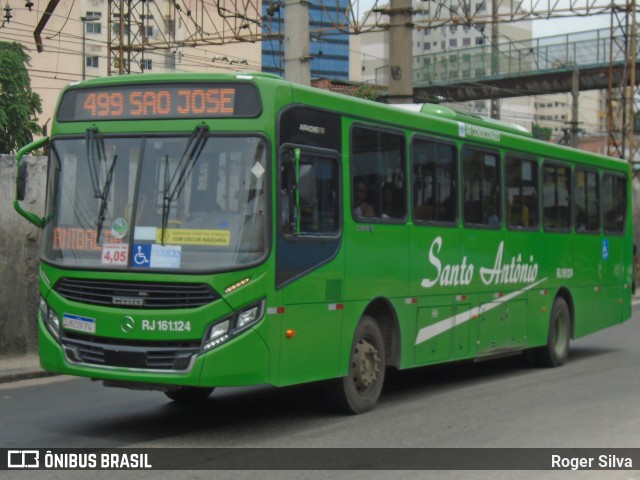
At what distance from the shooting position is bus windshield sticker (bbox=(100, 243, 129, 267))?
370 inches

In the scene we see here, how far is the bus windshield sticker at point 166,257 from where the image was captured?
923cm

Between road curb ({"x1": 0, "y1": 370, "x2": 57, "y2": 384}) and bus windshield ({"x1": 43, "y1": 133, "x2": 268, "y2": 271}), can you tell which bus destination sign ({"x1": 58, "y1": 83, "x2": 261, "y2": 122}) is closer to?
bus windshield ({"x1": 43, "y1": 133, "x2": 268, "y2": 271})

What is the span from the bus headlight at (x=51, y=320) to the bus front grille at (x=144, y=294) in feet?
1.20

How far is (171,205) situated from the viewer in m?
9.36

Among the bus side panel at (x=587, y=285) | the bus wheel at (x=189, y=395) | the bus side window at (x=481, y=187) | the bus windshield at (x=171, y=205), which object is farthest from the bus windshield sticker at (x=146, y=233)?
the bus side panel at (x=587, y=285)

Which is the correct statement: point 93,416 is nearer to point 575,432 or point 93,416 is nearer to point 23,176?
point 23,176

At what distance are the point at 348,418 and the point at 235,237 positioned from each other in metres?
2.49

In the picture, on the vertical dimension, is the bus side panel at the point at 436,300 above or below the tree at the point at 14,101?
below

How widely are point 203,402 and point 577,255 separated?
24.4ft

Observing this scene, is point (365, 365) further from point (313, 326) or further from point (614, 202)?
point (614, 202)

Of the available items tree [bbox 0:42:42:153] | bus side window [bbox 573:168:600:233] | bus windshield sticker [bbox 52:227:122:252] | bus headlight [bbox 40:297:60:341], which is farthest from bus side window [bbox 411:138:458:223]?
tree [bbox 0:42:42:153]

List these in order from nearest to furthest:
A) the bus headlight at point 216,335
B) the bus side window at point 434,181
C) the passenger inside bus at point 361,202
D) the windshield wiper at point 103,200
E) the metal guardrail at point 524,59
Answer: the bus headlight at point 216,335
the windshield wiper at point 103,200
the passenger inside bus at point 361,202
the bus side window at point 434,181
the metal guardrail at point 524,59

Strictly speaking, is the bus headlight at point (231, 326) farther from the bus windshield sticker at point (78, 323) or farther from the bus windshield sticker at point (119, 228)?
the bus windshield sticker at point (119, 228)

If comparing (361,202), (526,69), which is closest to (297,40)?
(361,202)
